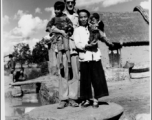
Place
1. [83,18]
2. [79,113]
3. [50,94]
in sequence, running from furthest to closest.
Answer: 1. [50,94]
2. [83,18]
3. [79,113]

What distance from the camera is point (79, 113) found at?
3330mm

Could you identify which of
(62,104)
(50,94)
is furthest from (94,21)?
(50,94)

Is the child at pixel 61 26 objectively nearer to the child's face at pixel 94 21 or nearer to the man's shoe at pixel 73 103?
the child's face at pixel 94 21

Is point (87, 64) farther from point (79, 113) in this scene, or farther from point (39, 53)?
point (39, 53)

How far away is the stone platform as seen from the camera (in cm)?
317

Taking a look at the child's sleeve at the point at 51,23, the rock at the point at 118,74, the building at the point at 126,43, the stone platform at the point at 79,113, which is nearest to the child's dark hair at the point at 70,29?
the child's sleeve at the point at 51,23

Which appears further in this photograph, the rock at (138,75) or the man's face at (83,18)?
the rock at (138,75)

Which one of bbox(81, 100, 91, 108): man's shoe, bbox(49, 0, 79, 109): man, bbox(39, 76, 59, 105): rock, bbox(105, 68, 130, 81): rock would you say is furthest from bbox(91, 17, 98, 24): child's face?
bbox(105, 68, 130, 81): rock

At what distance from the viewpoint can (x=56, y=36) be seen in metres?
3.65

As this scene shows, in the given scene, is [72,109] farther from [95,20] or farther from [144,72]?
[144,72]

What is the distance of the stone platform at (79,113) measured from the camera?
3172 millimetres

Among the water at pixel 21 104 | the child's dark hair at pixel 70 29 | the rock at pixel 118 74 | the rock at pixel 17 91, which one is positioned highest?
the child's dark hair at pixel 70 29

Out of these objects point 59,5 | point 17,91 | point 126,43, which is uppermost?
point 126,43

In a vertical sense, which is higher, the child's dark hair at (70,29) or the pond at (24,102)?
the child's dark hair at (70,29)
